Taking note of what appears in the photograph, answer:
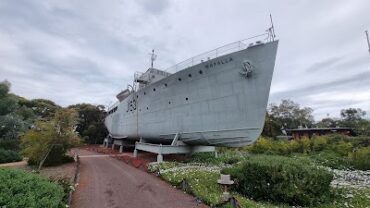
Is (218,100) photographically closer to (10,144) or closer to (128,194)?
(128,194)

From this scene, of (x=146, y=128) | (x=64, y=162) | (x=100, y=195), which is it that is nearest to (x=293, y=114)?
(x=146, y=128)

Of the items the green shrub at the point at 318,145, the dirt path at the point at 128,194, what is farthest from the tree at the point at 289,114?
the dirt path at the point at 128,194

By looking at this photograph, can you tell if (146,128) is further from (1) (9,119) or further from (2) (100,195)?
(1) (9,119)

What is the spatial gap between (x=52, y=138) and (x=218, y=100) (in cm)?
1178

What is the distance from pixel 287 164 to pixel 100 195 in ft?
22.4

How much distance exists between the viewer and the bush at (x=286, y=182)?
736 centimetres

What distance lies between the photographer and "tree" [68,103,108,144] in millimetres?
50781

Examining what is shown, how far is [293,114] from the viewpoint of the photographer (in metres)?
66.9

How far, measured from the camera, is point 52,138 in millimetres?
16500

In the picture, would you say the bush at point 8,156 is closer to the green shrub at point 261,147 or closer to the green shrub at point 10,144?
the green shrub at point 10,144

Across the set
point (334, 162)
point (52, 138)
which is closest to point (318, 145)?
point (334, 162)

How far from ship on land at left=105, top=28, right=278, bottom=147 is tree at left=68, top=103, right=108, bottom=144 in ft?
116

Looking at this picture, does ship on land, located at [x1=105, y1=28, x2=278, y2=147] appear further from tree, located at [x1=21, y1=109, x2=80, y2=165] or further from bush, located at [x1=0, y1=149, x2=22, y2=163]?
bush, located at [x1=0, y1=149, x2=22, y2=163]

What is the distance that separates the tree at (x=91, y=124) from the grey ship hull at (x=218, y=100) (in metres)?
35.8
